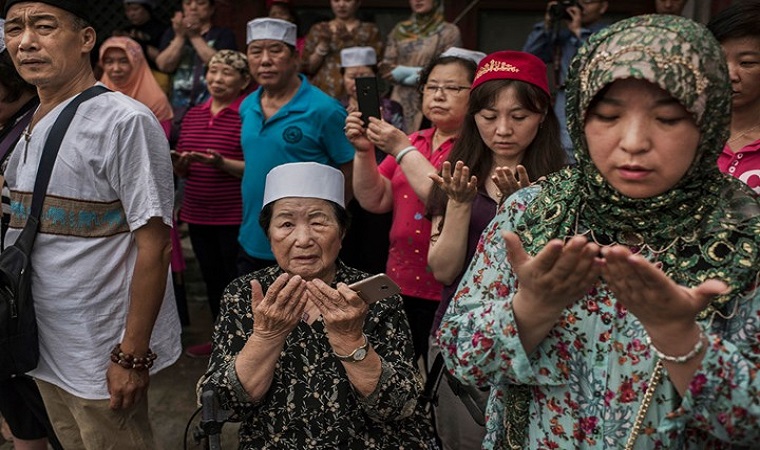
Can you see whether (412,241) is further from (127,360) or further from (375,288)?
(127,360)

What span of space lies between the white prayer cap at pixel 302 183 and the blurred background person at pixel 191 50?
3.16m

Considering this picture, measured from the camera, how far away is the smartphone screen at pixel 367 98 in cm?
283

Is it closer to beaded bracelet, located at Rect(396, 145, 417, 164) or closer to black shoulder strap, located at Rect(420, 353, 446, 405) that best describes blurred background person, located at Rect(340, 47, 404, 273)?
beaded bracelet, located at Rect(396, 145, 417, 164)

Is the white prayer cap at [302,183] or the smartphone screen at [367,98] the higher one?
the smartphone screen at [367,98]

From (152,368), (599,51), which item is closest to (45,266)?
(152,368)

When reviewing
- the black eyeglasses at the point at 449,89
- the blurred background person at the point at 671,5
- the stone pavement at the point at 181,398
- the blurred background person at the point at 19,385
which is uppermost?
the blurred background person at the point at 671,5

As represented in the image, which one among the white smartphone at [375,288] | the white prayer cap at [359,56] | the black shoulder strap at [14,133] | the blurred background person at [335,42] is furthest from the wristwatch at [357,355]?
the blurred background person at [335,42]

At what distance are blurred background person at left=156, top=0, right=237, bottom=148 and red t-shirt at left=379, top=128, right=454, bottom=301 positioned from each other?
283 cm

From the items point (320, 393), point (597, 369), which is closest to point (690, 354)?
point (597, 369)

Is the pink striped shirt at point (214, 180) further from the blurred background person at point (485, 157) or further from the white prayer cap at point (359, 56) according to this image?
the blurred background person at point (485, 157)

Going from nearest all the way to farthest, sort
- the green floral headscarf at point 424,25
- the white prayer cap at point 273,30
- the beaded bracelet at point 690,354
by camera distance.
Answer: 1. the beaded bracelet at point 690,354
2. the white prayer cap at point 273,30
3. the green floral headscarf at point 424,25

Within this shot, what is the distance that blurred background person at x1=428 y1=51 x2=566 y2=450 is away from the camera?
237cm

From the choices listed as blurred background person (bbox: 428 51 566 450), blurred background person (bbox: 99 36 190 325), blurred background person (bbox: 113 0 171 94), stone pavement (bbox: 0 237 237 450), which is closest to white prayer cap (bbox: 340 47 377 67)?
blurred background person (bbox: 99 36 190 325)

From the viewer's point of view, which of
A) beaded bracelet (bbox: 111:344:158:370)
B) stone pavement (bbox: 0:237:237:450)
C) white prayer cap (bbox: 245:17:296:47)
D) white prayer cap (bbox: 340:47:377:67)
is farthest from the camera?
white prayer cap (bbox: 340:47:377:67)
